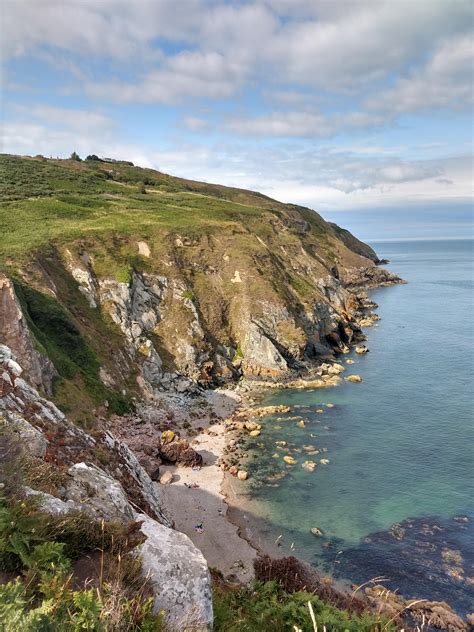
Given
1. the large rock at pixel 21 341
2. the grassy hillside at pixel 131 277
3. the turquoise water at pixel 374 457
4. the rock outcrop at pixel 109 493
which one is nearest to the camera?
the rock outcrop at pixel 109 493

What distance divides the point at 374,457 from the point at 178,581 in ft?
122

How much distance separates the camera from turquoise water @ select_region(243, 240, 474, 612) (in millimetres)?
32031

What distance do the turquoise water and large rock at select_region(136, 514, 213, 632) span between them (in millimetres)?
23142

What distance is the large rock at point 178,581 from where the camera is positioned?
806 cm

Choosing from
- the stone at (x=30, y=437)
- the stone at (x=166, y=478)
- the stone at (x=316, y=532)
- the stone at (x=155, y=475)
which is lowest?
the stone at (x=316, y=532)

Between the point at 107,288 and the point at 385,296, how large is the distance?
102 metres

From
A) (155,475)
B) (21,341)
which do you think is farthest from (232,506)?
(21,341)

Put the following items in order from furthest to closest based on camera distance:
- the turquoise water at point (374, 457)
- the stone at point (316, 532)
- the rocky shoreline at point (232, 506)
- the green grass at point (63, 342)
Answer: the green grass at point (63, 342), the turquoise water at point (374, 457), the stone at point (316, 532), the rocky shoreline at point (232, 506)

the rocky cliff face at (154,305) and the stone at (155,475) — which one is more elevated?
the rocky cliff face at (154,305)

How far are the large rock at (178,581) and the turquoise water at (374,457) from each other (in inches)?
911

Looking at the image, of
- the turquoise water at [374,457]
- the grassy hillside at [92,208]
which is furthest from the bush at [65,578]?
the grassy hillside at [92,208]

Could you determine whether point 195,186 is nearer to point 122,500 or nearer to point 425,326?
point 425,326

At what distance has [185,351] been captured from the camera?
62781 millimetres

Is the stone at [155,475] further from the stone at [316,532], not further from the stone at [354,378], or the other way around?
the stone at [354,378]
